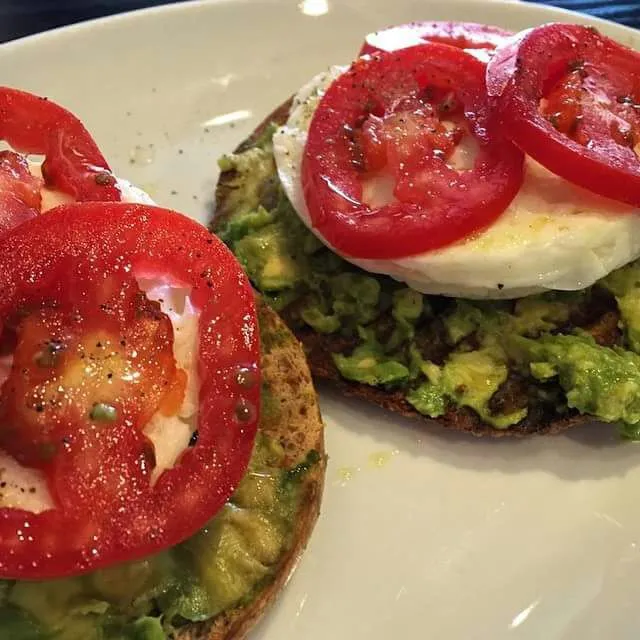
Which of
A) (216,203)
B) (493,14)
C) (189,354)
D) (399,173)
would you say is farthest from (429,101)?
(493,14)

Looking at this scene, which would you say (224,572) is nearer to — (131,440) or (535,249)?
(131,440)

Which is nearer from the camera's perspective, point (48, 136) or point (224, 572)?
point (224, 572)

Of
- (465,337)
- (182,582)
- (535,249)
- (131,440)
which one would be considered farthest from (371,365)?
(131,440)

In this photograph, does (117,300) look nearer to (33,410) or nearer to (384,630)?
(33,410)

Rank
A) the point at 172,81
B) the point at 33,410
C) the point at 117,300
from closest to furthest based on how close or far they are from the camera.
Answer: the point at 33,410
the point at 117,300
the point at 172,81

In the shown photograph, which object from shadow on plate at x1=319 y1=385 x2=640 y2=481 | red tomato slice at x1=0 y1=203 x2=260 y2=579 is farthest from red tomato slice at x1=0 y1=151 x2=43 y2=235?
shadow on plate at x1=319 y1=385 x2=640 y2=481

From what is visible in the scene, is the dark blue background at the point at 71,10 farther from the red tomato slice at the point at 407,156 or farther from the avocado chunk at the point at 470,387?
the avocado chunk at the point at 470,387
